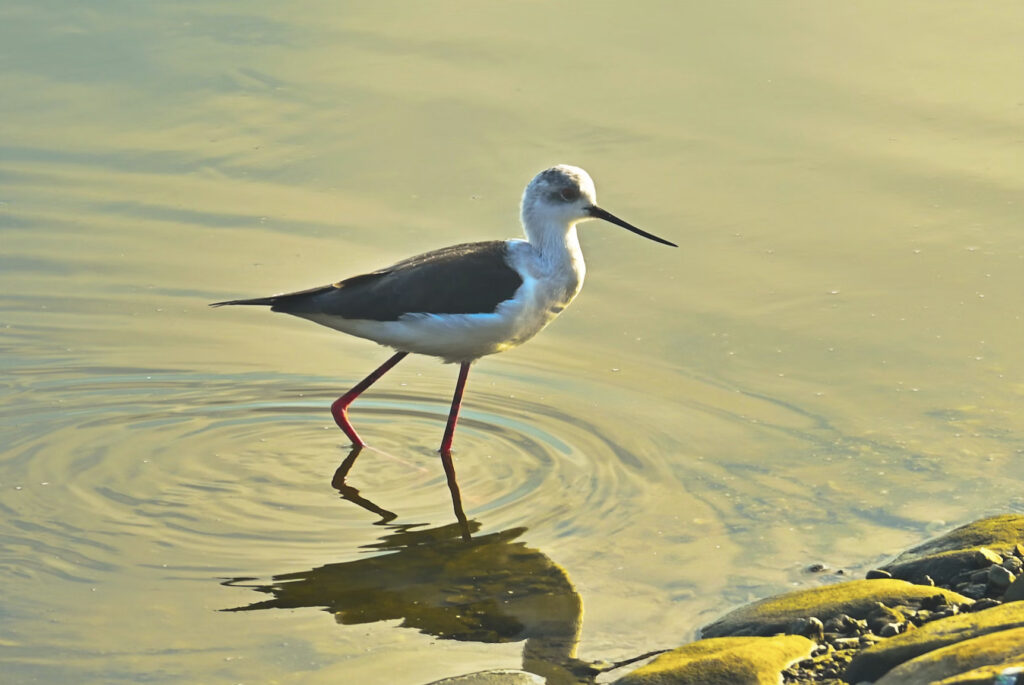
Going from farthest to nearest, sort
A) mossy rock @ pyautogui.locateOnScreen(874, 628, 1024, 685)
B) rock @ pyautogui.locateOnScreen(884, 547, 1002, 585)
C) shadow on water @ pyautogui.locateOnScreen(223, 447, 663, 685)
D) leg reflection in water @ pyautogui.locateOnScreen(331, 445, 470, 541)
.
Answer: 1. leg reflection in water @ pyautogui.locateOnScreen(331, 445, 470, 541)
2. shadow on water @ pyautogui.locateOnScreen(223, 447, 663, 685)
3. rock @ pyautogui.locateOnScreen(884, 547, 1002, 585)
4. mossy rock @ pyautogui.locateOnScreen(874, 628, 1024, 685)

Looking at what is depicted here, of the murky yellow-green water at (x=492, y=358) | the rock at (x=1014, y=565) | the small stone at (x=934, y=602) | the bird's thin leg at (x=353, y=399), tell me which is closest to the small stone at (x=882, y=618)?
the small stone at (x=934, y=602)

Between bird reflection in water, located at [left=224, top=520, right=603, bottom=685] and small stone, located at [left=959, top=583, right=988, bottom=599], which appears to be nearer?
small stone, located at [left=959, top=583, right=988, bottom=599]

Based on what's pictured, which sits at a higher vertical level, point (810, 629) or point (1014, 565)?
point (1014, 565)

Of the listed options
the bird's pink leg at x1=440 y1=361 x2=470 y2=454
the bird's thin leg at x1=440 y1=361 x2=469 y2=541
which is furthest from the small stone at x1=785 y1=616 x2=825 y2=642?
the bird's pink leg at x1=440 y1=361 x2=470 y2=454

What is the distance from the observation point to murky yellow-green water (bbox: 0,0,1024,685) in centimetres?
668

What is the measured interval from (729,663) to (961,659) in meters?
0.86

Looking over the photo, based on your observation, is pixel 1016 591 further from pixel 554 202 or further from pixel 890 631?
pixel 554 202

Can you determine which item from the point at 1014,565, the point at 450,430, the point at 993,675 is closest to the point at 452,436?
the point at 450,430

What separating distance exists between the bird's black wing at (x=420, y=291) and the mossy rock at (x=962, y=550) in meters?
2.48

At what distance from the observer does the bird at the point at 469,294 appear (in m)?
7.86

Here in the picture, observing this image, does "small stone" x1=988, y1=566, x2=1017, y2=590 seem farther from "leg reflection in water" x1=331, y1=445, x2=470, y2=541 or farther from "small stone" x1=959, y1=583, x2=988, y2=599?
"leg reflection in water" x1=331, y1=445, x2=470, y2=541

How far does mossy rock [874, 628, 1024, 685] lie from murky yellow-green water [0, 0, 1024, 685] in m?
1.32

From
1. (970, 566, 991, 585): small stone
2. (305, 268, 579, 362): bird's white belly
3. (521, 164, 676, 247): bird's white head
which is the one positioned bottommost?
(970, 566, 991, 585): small stone

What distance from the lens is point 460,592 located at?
21.9ft
